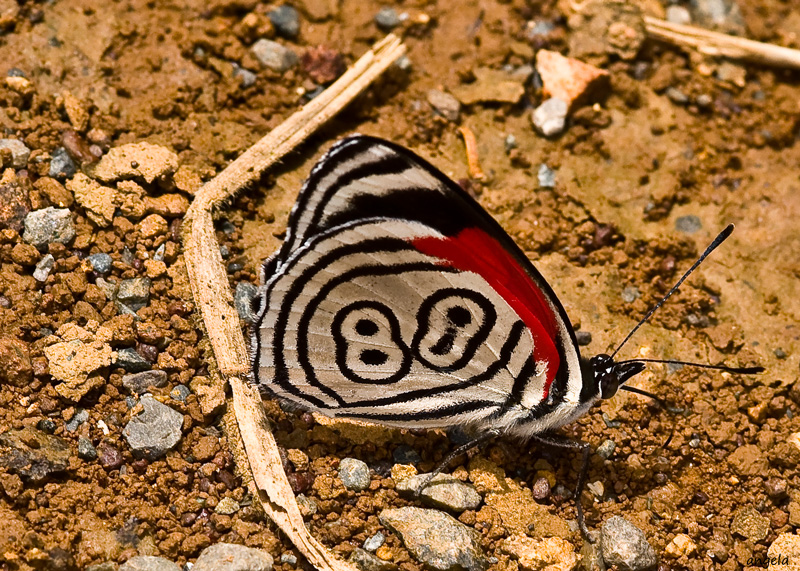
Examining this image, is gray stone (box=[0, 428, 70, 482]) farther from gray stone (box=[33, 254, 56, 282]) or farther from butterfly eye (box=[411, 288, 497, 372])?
butterfly eye (box=[411, 288, 497, 372])

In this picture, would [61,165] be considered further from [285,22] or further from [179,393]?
[285,22]

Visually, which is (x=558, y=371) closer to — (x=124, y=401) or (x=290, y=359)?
(x=290, y=359)

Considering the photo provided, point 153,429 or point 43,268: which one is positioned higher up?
point 43,268

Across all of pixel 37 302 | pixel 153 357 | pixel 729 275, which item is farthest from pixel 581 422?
pixel 37 302

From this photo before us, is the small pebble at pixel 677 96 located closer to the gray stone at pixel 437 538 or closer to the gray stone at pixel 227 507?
the gray stone at pixel 437 538

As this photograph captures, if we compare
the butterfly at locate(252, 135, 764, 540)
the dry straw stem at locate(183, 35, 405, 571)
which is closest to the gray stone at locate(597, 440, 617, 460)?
the butterfly at locate(252, 135, 764, 540)

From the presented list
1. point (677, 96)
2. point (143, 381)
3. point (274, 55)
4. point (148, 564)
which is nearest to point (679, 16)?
point (677, 96)
